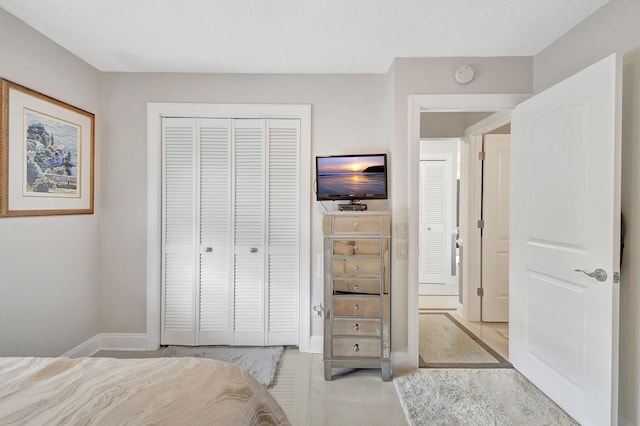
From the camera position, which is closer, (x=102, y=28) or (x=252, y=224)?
(x=102, y=28)

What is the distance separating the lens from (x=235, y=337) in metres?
2.79

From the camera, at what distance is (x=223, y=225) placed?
9.14 feet

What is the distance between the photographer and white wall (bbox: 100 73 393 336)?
2.76 m

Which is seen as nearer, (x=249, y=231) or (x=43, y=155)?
(x=43, y=155)

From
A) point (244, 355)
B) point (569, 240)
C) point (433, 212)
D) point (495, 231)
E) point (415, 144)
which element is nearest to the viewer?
point (569, 240)

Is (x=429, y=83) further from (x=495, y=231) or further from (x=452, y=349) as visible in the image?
(x=452, y=349)

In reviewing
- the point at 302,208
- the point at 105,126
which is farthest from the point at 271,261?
the point at 105,126

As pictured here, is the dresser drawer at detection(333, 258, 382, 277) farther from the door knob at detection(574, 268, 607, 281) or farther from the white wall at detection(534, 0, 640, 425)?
the white wall at detection(534, 0, 640, 425)

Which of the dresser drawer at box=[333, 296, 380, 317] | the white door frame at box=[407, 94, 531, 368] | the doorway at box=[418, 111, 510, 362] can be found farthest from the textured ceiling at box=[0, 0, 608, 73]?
the dresser drawer at box=[333, 296, 380, 317]

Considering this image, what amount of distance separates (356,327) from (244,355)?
1035mm

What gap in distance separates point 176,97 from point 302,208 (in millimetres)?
1517

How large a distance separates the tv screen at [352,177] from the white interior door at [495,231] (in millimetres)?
1711

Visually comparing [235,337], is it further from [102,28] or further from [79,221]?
[102,28]

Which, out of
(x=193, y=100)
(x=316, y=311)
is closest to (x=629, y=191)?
(x=316, y=311)
